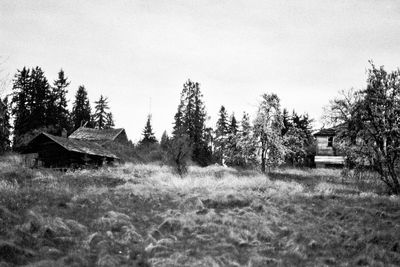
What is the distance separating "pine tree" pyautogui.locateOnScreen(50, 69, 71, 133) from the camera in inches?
1950

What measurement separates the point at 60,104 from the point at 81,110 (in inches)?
345

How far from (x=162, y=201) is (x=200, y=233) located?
4.62m

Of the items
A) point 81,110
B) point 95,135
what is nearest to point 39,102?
point 95,135

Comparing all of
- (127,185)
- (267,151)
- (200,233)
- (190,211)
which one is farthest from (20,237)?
(267,151)

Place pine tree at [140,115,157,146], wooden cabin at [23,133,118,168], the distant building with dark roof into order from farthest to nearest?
1. pine tree at [140,115,157,146]
2. wooden cabin at [23,133,118,168]
3. the distant building with dark roof

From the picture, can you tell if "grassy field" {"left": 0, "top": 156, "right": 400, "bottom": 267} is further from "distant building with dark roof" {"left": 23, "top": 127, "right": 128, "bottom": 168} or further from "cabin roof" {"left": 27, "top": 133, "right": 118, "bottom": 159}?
"distant building with dark roof" {"left": 23, "top": 127, "right": 128, "bottom": 168}

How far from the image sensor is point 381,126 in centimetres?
1992

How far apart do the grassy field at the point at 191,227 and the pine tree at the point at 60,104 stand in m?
33.2

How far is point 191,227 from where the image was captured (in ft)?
39.8

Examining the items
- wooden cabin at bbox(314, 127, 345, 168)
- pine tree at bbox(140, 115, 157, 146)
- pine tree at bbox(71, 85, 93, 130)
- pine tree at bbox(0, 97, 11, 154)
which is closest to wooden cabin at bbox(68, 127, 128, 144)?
pine tree at bbox(0, 97, 11, 154)

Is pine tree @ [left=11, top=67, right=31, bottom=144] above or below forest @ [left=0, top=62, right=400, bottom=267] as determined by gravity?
above

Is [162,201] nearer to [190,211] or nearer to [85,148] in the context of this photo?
[190,211]

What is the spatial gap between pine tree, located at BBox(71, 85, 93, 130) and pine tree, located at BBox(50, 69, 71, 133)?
5.43 m

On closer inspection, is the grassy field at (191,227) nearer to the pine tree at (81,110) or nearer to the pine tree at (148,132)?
the pine tree at (81,110)
